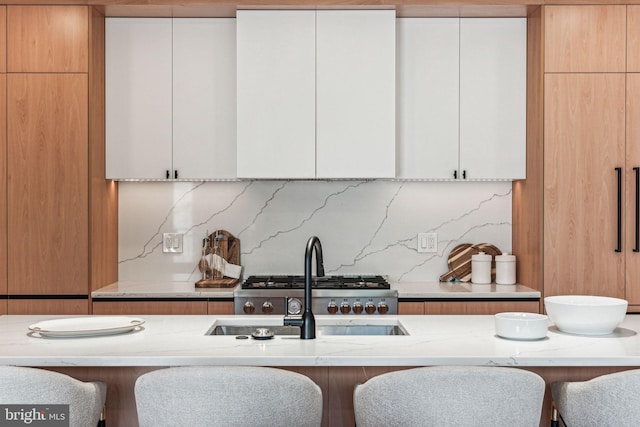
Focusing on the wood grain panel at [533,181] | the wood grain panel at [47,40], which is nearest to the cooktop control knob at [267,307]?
the wood grain panel at [533,181]

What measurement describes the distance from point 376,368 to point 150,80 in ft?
8.15

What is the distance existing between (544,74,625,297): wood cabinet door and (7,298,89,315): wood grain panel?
2.58 m

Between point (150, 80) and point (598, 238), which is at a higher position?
point (150, 80)

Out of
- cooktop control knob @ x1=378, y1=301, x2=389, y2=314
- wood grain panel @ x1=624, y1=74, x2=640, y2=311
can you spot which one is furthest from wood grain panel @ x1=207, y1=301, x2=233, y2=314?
wood grain panel @ x1=624, y1=74, x2=640, y2=311

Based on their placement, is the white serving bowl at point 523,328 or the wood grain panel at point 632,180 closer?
the white serving bowl at point 523,328

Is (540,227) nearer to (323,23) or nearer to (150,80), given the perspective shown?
Answer: (323,23)

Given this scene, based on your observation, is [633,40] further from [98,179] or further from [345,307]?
[98,179]

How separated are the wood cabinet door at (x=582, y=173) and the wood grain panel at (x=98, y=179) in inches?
98.9

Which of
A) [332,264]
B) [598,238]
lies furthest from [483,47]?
[332,264]

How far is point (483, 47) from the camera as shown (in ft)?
12.8

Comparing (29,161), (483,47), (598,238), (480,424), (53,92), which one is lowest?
(480,424)

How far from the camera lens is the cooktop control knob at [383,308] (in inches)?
142

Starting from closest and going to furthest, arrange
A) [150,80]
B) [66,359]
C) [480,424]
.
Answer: [480,424] → [66,359] → [150,80]

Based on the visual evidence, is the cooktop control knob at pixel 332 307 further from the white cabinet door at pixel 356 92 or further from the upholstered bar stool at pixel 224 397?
the upholstered bar stool at pixel 224 397
